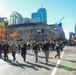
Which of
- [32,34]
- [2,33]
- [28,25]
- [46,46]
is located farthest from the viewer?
[28,25]

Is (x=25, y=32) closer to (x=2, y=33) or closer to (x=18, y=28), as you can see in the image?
(x=18, y=28)

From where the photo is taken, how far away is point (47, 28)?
143 meters

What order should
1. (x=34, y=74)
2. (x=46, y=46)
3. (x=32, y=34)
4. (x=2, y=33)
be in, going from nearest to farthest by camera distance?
(x=34, y=74) → (x=46, y=46) → (x=2, y=33) → (x=32, y=34)

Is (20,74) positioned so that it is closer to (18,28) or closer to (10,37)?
(10,37)

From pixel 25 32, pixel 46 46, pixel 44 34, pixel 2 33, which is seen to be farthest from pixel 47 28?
pixel 46 46

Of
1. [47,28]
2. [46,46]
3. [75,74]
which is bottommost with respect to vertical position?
[75,74]

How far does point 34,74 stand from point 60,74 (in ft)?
4.61

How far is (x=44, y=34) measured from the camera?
5630 inches

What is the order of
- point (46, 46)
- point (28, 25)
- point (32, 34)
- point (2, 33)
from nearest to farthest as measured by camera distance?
point (46, 46) → point (2, 33) → point (32, 34) → point (28, 25)

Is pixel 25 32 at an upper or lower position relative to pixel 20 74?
upper

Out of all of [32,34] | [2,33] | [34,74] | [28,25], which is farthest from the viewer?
[28,25]

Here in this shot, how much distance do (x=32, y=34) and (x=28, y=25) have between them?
10412 millimetres

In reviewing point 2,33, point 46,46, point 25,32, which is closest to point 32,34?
point 25,32

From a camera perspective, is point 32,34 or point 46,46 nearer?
point 46,46
